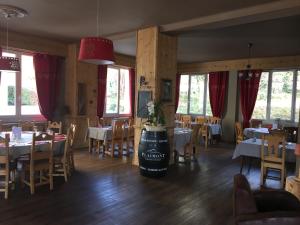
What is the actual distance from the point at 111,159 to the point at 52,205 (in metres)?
2.79

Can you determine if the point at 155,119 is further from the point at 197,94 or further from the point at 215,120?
the point at 197,94

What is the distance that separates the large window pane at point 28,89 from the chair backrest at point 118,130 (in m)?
2.32

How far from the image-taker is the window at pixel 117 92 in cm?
913

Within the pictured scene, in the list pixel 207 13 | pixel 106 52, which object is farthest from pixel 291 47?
pixel 106 52

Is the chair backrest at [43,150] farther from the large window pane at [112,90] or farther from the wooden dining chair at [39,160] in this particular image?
the large window pane at [112,90]

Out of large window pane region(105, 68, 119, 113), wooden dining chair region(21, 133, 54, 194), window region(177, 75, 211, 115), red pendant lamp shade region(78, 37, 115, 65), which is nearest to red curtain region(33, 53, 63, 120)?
large window pane region(105, 68, 119, 113)

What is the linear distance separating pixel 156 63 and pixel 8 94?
3.83 m

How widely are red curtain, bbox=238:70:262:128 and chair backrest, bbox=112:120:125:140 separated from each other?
15.2 feet

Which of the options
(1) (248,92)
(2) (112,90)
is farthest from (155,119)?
(1) (248,92)

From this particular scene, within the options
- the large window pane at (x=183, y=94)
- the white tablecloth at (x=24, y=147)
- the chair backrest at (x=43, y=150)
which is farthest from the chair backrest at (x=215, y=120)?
the chair backrest at (x=43, y=150)

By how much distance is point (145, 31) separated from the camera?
218 inches

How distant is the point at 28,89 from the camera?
22.8 ft

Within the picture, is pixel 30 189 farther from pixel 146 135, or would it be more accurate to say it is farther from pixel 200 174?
pixel 200 174

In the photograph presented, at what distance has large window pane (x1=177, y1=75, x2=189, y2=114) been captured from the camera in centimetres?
1088
